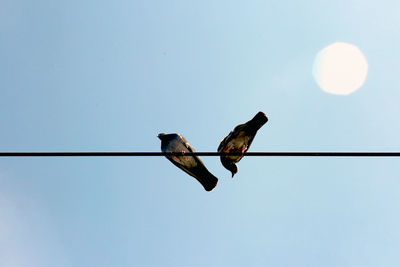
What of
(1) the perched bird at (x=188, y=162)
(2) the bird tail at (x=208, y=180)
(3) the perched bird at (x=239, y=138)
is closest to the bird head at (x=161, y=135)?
(1) the perched bird at (x=188, y=162)

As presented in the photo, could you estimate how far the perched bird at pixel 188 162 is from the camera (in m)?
6.64

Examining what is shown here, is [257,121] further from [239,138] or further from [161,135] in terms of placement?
[161,135]

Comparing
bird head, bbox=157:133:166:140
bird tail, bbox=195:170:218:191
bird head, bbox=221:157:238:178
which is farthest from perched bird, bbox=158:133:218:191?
bird head, bbox=221:157:238:178

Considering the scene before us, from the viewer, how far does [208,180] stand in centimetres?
663

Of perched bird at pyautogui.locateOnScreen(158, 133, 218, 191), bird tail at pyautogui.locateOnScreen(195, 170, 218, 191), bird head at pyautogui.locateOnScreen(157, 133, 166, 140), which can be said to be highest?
bird head at pyautogui.locateOnScreen(157, 133, 166, 140)

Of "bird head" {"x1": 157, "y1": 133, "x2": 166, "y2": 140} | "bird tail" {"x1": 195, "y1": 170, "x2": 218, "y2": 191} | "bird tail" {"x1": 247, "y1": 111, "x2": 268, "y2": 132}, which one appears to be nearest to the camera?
"bird tail" {"x1": 247, "y1": 111, "x2": 268, "y2": 132}

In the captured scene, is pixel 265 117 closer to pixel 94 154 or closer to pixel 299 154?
pixel 299 154

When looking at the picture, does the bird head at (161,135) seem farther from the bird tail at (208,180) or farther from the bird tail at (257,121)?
the bird tail at (257,121)

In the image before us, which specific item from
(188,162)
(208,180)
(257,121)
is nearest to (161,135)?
(188,162)

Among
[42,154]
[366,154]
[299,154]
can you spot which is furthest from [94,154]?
[366,154]

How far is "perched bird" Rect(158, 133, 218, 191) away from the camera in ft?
21.8

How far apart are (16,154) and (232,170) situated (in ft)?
12.5

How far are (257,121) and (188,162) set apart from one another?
56.4 inches

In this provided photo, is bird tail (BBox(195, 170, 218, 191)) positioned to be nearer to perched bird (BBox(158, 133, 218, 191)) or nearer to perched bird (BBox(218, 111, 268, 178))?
perched bird (BBox(158, 133, 218, 191))
